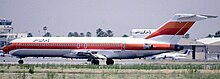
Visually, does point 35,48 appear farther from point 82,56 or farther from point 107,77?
point 107,77

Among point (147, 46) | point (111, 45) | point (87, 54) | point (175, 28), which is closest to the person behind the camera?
point (175, 28)

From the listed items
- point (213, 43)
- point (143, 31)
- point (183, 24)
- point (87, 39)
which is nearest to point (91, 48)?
point (87, 39)

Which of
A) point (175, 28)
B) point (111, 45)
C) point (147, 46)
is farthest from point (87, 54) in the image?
point (175, 28)

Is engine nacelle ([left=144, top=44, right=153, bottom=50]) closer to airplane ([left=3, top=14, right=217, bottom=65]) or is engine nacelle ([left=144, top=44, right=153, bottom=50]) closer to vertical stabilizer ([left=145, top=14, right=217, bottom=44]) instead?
airplane ([left=3, top=14, right=217, bottom=65])

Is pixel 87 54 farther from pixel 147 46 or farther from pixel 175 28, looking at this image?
pixel 175 28

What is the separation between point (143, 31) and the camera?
110 m

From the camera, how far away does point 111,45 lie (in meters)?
79.9

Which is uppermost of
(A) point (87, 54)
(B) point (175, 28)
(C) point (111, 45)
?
(B) point (175, 28)

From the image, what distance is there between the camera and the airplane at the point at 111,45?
76.2m

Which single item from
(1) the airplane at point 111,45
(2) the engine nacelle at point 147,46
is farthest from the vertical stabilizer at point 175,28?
(2) the engine nacelle at point 147,46

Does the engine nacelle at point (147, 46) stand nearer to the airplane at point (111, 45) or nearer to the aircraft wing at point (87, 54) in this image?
the airplane at point (111, 45)

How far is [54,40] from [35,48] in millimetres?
2995

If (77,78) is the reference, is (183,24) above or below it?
above

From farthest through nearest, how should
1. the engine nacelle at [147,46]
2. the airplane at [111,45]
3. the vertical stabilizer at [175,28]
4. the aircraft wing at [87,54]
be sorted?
the aircraft wing at [87,54]
the engine nacelle at [147,46]
the airplane at [111,45]
the vertical stabilizer at [175,28]
